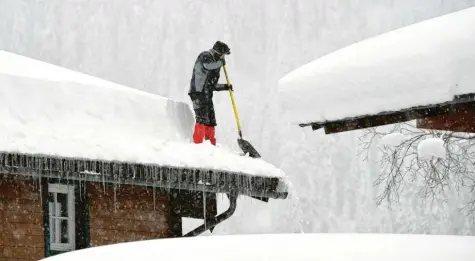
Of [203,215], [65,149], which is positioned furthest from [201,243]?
[203,215]

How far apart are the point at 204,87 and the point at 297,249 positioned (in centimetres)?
804

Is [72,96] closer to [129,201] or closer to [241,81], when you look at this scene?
[129,201]

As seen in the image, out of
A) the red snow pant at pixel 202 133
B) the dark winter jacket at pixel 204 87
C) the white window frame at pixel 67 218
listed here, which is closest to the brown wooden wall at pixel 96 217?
the white window frame at pixel 67 218

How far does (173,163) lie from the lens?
935cm

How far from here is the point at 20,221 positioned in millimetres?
9422

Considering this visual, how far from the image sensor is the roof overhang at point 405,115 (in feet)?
15.4

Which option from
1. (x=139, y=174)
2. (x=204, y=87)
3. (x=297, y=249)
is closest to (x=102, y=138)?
(x=139, y=174)

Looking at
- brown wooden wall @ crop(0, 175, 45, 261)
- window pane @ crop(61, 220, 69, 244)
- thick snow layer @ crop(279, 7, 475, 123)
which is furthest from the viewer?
window pane @ crop(61, 220, 69, 244)

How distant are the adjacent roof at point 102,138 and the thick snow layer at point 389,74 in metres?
4.18

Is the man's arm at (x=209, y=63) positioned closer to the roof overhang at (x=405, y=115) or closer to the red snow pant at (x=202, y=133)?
the red snow pant at (x=202, y=133)

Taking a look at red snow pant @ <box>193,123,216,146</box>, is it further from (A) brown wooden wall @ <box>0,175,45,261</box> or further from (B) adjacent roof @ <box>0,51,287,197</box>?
(A) brown wooden wall @ <box>0,175,45,261</box>

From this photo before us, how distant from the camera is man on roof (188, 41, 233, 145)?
403 inches

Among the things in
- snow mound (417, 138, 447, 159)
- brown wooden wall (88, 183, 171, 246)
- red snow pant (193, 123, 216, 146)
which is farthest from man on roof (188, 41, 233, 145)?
snow mound (417, 138, 447, 159)

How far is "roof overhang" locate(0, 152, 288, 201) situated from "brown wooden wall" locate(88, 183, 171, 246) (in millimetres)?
954
